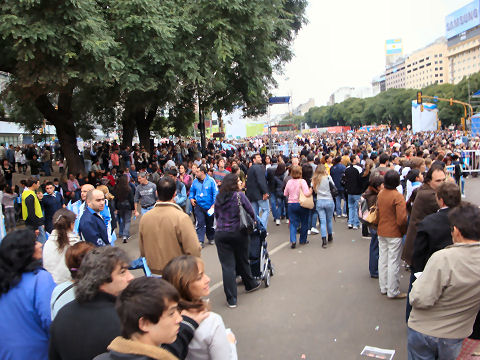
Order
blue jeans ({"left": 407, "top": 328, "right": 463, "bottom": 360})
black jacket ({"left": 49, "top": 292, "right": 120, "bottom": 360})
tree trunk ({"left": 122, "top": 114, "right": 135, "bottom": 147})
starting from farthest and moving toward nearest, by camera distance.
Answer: tree trunk ({"left": 122, "top": 114, "right": 135, "bottom": 147})
blue jeans ({"left": 407, "top": 328, "right": 463, "bottom": 360})
black jacket ({"left": 49, "top": 292, "right": 120, "bottom": 360})

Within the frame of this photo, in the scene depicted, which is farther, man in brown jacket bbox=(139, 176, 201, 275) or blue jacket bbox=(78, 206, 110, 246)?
blue jacket bbox=(78, 206, 110, 246)

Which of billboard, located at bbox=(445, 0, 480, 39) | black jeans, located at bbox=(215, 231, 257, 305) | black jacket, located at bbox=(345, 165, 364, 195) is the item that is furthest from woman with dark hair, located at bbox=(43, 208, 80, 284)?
billboard, located at bbox=(445, 0, 480, 39)

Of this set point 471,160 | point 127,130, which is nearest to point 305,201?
point 471,160

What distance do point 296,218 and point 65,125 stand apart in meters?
12.7

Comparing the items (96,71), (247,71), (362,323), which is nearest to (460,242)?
(362,323)

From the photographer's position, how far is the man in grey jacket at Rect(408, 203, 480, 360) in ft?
9.34

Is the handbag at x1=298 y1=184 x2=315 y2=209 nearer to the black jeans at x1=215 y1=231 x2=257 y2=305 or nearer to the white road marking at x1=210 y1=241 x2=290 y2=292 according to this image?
the white road marking at x1=210 y1=241 x2=290 y2=292

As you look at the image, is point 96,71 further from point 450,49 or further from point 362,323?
point 450,49

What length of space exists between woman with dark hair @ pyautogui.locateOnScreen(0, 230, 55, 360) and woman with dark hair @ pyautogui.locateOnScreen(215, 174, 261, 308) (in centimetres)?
304

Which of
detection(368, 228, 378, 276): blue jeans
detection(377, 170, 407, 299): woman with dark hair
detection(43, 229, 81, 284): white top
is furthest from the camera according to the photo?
detection(368, 228, 378, 276): blue jeans

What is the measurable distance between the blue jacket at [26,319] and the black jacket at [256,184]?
7102mm

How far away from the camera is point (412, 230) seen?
473cm

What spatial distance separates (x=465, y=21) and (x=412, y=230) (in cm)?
14038

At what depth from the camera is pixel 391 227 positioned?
565cm
